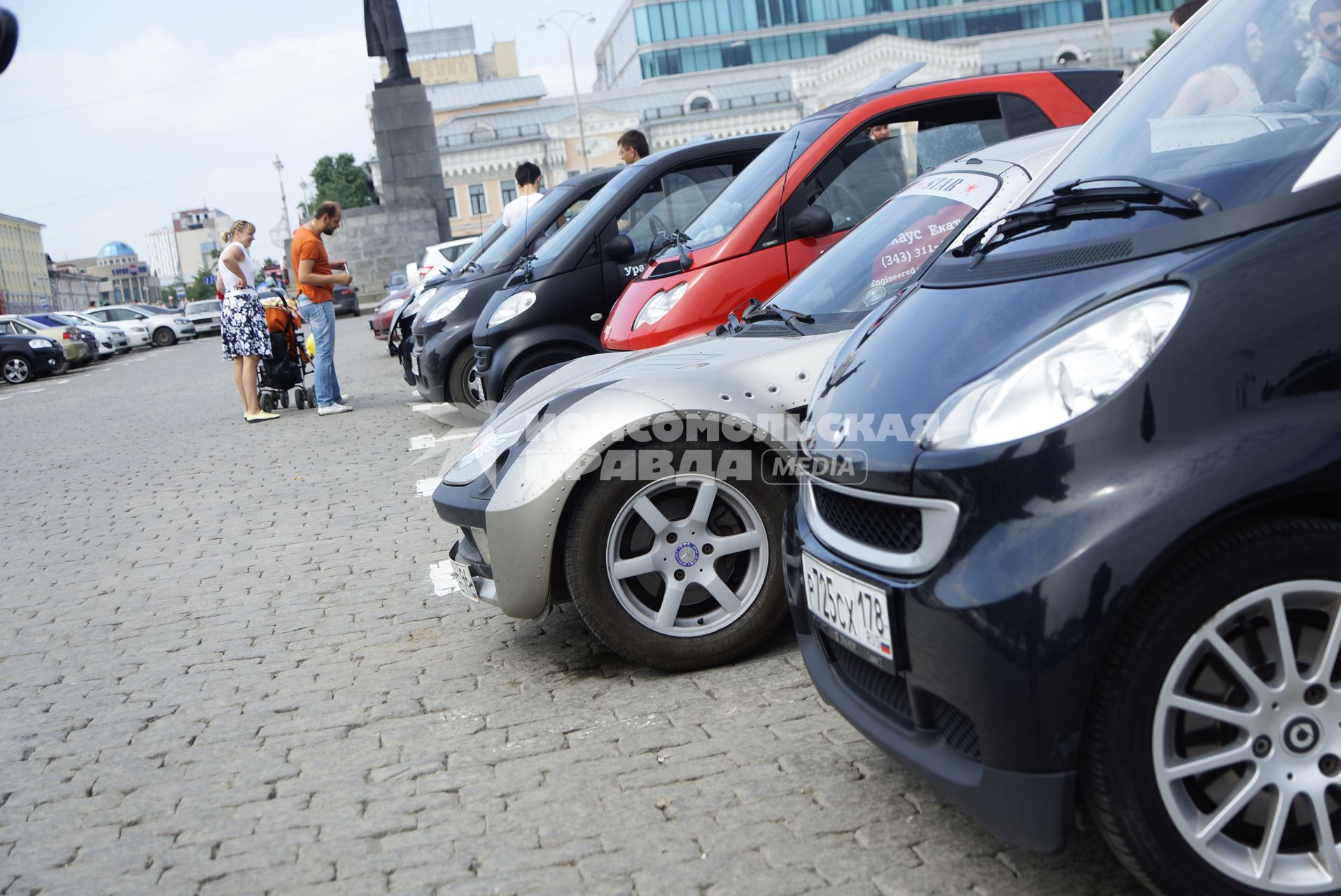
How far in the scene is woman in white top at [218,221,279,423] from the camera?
1238 centimetres

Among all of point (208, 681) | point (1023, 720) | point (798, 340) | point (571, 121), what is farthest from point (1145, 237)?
point (571, 121)

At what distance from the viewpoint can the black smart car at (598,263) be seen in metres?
9.02

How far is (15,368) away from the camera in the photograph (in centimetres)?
2777

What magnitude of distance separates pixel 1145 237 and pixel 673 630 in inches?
85.6

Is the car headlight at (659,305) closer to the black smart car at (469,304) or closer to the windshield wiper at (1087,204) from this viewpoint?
the windshield wiper at (1087,204)

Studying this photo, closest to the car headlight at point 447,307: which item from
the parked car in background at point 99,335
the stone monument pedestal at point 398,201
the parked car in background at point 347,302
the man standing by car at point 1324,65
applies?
the man standing by car at point 1324,65

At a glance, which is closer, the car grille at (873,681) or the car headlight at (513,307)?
the car grille at (873,681)

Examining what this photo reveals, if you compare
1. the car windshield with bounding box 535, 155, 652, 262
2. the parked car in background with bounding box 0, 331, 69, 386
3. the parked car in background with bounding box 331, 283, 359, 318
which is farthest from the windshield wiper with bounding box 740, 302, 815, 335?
the parked car in background with bounding box 331, 283, 359, 318

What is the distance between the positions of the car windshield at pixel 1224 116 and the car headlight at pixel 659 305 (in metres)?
3.32

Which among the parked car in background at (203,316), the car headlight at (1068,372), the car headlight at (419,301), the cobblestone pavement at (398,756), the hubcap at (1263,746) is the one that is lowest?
the cobblestone pavement at (398,756)

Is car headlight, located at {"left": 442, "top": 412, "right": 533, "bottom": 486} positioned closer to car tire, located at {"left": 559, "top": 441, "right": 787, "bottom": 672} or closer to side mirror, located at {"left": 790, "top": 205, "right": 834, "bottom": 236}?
car tire, located at {"left": 559, "top": 441, "right": 787, "bottom": 672}

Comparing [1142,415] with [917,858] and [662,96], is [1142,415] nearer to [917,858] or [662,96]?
[917,858]

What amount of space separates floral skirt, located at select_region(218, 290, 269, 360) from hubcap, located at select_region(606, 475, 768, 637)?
914 centimetres

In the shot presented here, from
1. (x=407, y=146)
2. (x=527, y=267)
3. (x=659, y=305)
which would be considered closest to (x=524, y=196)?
(x=527, y=267)
